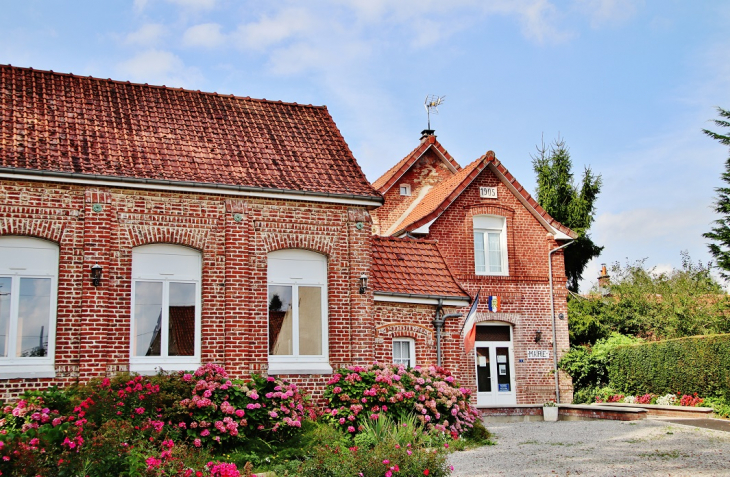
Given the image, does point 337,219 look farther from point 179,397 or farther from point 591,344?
point 591,344

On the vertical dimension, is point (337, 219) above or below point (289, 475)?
above

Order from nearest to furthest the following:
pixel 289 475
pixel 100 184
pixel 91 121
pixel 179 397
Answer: pixel 289 475 → pixel 179 397 → pixel 100 184 → pixel 91 121

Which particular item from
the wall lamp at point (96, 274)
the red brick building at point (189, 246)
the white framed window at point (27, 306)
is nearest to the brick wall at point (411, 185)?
the red brick building at point (189, 246)

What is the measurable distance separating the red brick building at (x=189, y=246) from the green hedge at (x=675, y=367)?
301 inches

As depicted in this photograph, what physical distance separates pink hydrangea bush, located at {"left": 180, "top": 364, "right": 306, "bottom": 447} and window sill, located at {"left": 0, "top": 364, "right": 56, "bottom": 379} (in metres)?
2.44

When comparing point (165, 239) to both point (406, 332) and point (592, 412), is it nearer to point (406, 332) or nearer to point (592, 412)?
point (406, 332)

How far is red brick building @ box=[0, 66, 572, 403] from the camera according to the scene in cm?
1389

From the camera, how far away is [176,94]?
57.8ft

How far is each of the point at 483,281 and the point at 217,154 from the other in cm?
1078

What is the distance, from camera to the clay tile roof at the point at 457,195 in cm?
2338

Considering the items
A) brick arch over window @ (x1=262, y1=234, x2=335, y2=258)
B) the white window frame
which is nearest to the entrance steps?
the white window frame

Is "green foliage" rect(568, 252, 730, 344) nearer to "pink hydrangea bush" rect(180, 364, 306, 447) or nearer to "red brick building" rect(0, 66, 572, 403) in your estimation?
"red brick building" rect(0, 66, 572, 403)

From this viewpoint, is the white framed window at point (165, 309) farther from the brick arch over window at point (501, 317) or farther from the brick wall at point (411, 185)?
the brick wall at point (411, 185)

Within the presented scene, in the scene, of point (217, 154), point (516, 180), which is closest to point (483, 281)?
point (516, 180)
